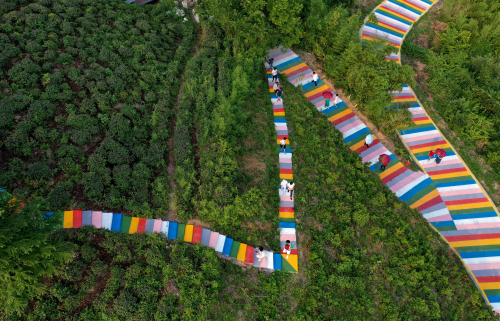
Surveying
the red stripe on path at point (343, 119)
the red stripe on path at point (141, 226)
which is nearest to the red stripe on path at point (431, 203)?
the red stripe on path at point (343, 119)

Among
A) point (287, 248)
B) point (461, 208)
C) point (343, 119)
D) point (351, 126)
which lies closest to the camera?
point (287, 248)

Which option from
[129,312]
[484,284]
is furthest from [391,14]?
[129,312]

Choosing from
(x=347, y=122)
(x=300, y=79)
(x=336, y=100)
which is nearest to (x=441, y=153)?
(x=347, y=122)

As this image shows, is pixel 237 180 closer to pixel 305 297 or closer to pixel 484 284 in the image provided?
pixel 305 297

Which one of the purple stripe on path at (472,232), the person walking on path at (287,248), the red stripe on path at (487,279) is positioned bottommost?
the red stripe on path at (487,279)

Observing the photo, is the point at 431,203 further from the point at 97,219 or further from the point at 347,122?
the point at 97,219

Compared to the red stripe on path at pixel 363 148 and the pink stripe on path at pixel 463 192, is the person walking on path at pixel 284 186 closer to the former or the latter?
the red stripe on path at pixel 363 148

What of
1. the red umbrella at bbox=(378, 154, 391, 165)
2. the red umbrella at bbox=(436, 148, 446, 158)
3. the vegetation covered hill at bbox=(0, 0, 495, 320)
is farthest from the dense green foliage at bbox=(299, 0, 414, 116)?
the red umbrella at bbox=(436, 148, 446, 158)
